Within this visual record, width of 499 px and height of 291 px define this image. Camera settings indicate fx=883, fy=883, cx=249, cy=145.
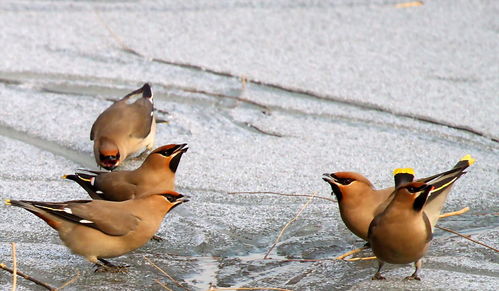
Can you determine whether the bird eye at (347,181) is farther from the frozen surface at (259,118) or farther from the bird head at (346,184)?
the frozen surface at (259,118)

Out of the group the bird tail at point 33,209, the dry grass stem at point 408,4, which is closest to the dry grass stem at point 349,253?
the bird tail at point 33,209

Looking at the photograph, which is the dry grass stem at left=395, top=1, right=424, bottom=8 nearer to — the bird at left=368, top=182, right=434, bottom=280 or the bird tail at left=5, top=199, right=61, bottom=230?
the bird at left=368, top=182, right=434, bottom=280

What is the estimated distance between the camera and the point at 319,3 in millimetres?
7699

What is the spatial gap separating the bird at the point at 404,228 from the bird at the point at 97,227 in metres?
0.87

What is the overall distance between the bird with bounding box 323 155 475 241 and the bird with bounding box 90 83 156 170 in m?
1.60

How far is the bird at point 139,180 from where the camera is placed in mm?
4332

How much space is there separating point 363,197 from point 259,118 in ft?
6.08

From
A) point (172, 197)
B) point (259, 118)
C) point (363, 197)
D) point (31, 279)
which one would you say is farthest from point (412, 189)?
point (259, 118)

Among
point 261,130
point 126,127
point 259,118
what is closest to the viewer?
point 126,127

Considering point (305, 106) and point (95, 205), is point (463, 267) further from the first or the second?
point (305, 106)

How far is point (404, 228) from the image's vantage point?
353 centimetres

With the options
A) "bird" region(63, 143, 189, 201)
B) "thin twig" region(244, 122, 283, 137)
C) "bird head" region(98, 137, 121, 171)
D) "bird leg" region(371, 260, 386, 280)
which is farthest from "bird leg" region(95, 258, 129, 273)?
"thin twig" region(244, 122, 283, 137)

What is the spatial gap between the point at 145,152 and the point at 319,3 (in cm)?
276

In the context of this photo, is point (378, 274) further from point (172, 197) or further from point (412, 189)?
point (172, 197)
